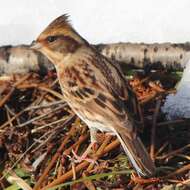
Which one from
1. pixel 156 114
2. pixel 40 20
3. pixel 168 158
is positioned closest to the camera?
pixel 168 158

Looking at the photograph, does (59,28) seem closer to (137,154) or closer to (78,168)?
(78,168)

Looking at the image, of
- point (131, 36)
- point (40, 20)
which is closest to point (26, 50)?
point (40, 20)

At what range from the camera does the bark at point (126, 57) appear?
588 centimetres

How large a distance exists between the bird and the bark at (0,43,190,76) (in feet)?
0.70

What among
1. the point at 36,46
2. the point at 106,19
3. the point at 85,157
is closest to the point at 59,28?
the point at 36,46

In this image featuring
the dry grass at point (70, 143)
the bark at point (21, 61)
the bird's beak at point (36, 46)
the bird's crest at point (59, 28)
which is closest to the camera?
the dry grass at point (70, 143)

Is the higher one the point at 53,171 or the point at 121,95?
the point at 121,95

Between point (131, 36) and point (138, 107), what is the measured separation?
4.23ft

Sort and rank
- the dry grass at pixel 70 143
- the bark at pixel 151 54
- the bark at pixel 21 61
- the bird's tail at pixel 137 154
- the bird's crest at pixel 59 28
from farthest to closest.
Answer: the bark at pixel 21 61 → the bark at pixel 151 54 → the bird's crest at pixel 59 28 → the dry grass at pixel 70 143 → the bird's tail at pixel 137 154

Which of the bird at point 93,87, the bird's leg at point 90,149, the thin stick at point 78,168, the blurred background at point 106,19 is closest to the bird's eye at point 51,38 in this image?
the bird at point 93,87

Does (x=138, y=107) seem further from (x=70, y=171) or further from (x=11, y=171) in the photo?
(x=11, y=171)

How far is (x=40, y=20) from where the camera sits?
644cm

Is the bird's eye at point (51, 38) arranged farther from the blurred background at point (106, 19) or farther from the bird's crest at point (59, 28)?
the blurred background at point (106, 19)

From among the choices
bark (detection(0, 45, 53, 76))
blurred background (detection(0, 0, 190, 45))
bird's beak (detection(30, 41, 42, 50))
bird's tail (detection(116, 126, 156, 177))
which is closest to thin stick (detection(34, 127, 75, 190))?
bird's tail (detection(116, 126, 156, 177))
